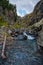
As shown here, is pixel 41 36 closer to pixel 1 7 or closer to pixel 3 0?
pixel 1 7

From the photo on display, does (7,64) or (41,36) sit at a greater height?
(41,36)

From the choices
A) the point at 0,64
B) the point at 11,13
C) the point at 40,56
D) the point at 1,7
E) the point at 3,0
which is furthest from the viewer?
the point at 11,13

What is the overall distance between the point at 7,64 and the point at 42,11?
9120cm

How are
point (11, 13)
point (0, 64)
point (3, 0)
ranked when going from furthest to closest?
point (11, 13) → point (3, 0) → point (0, 64)

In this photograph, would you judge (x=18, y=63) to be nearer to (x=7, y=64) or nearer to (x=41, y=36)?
(x=7, y=64)

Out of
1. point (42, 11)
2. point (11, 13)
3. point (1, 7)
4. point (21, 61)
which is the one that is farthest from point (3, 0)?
point (21, 61)

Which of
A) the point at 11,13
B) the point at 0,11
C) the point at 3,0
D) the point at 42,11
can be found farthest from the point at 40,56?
the point at 11,13

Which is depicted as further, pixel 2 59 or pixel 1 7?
pixel 1 7

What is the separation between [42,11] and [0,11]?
28.4m

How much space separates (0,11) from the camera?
12131cm

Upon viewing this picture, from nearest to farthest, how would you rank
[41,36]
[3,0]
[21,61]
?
[21,61], [41,36], [3,0]

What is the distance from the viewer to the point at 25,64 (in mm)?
26906

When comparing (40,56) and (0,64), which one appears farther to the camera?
(40,56)

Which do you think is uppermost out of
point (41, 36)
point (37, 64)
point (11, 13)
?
point (11, 13)
